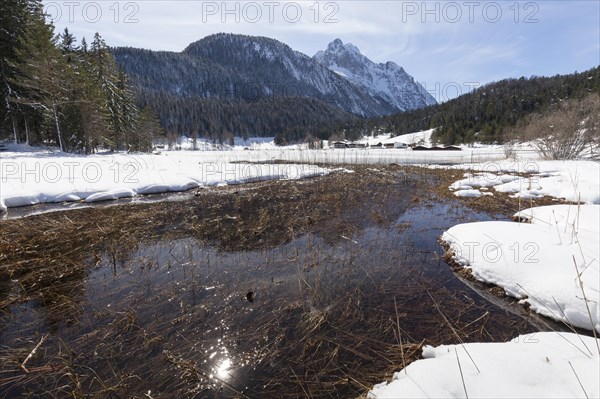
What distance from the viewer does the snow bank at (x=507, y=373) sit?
251 cm

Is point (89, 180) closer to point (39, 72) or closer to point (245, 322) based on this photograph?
point (245, 322)

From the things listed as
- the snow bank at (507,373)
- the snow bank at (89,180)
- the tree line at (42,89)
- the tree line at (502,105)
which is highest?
the tree line at (502,105)

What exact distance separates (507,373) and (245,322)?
3.52 meters

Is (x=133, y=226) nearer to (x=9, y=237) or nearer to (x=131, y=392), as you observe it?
(x=9, y=237)

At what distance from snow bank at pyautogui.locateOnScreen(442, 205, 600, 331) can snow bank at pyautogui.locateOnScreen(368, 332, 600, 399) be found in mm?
770

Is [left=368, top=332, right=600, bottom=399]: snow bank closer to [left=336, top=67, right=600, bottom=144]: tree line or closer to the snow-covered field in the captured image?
the snow-covered field

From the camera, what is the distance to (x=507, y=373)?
2789mm

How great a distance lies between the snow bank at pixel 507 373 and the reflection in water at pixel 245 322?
0.60 m

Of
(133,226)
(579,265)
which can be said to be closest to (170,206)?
(133,226)

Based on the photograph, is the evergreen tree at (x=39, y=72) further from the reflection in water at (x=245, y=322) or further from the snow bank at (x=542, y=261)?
the snow bank at (x=542, y=261)

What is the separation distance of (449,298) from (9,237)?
38.3 ft

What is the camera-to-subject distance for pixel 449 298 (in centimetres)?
523

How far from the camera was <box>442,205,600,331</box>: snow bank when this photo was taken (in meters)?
4.34

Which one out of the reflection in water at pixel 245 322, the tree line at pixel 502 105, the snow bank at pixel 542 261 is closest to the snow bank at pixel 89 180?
the reflection in water at pixel 245 322
